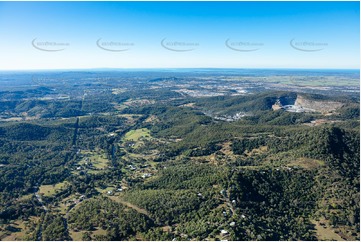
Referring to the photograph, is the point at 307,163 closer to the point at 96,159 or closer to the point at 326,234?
the point at 326,234

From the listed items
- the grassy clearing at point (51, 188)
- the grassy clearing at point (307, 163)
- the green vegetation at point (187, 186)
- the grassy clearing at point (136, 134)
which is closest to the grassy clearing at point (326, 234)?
the green vegetation at point (187, 186)

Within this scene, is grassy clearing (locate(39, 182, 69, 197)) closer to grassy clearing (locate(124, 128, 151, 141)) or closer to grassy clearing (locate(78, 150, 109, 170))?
grassy clearing (locate(78, 150, 109, 170))

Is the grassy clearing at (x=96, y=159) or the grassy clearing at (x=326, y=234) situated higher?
the grassy clearing at (x=326, y=234)

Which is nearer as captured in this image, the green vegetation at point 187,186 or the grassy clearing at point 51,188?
the green vegetation at point 187,186

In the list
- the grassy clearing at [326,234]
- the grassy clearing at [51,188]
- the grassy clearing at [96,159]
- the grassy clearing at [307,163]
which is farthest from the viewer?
the grassy clearing at [96,159]

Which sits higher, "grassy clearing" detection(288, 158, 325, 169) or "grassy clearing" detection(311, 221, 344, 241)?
"grassy clearing" detection(288, 158, 325, 169)

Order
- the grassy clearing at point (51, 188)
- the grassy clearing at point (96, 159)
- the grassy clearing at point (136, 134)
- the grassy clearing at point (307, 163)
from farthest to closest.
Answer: the grassy clearing at point (136, 134) → the grassy clearing at point (96, 159) → the grassy clearing at point (51, 188) → the grassy clearing at point (307, 163)

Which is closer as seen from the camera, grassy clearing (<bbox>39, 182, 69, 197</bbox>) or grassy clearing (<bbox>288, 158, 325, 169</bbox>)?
grassy clearing (<bbox>288, 158, 325, 169</bbox>)

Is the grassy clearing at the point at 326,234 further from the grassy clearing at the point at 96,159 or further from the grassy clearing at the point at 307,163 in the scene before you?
the grassy clearing at the point at 96,159

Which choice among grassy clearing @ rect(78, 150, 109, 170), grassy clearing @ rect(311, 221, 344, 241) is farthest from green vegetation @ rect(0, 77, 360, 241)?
grassy clearing @ rect(78, 150, 109, 170)
